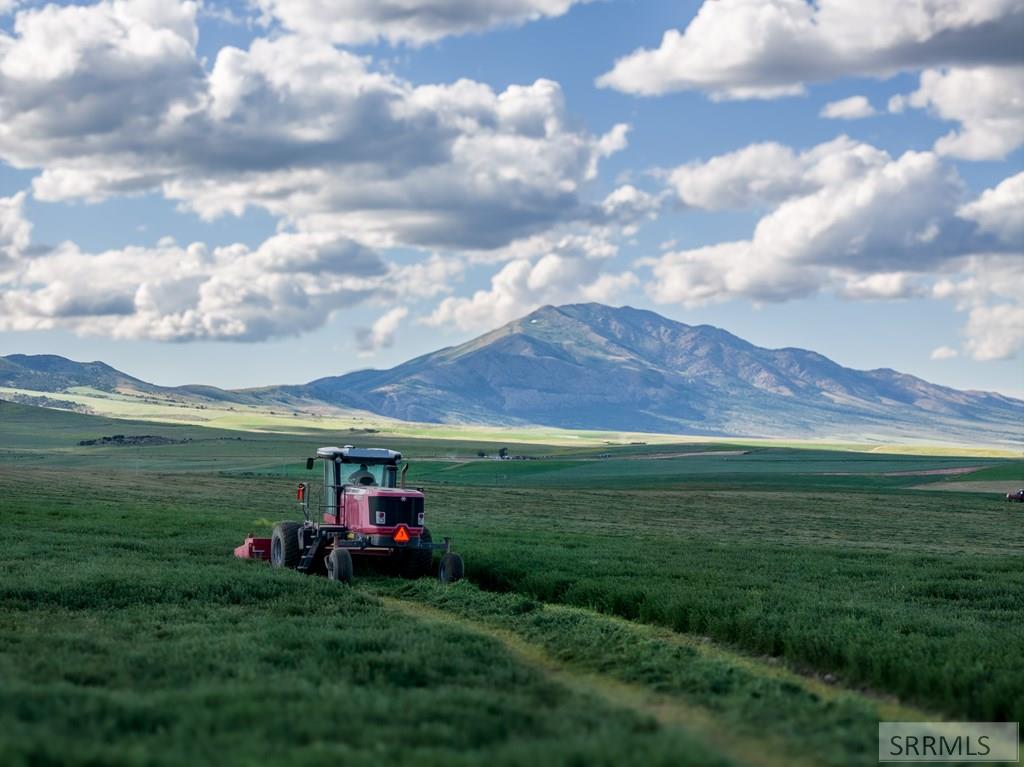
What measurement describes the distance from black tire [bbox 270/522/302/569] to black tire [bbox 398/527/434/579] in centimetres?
308

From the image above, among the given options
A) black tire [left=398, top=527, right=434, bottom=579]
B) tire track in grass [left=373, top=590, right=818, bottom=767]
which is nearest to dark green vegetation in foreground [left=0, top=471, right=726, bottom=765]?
tire track in grass [left=373, top=590, right=818, bottom=767]

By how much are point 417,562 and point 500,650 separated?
12.3 metres

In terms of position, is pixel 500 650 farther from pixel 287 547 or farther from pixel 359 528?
pixel 287 547

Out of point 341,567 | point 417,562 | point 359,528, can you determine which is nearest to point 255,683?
point 341,567

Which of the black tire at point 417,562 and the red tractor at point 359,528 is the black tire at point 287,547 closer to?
A: the red tractor at point 359,528

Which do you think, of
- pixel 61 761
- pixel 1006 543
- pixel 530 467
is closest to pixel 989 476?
pixel 530 467

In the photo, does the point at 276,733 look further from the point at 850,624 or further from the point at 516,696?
the point at 850,624

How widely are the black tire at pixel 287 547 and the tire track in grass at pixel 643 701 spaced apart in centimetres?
Result: 874

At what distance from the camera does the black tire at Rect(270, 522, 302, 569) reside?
1249 inches

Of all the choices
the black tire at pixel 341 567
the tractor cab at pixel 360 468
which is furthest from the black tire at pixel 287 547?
the black tire at pixel 341 567

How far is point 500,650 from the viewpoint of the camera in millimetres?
18984

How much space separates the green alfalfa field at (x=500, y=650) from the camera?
468 inches

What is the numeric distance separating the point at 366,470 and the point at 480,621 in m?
10.00

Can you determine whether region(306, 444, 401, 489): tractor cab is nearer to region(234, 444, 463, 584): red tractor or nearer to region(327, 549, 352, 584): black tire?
region(234, 444, 463, 584): red tractor
